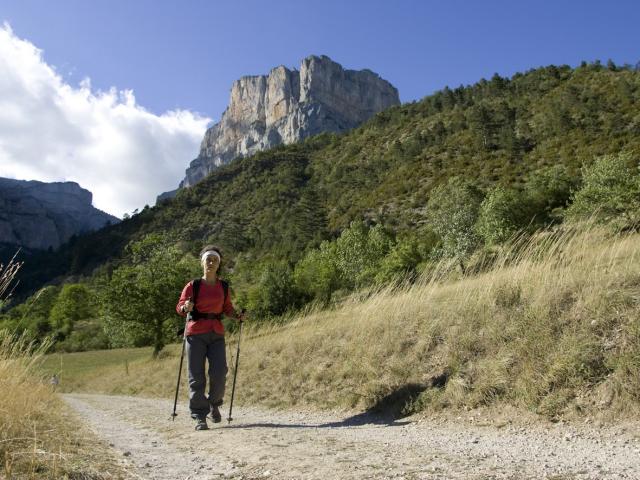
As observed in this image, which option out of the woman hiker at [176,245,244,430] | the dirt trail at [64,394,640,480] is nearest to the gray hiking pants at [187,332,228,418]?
the woman hiker at [176,245,244,430]

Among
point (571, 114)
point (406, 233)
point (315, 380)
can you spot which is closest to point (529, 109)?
point (571, 114)

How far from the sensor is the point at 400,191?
70938 mm

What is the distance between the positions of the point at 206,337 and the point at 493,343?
3666 mm

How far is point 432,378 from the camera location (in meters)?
5.57

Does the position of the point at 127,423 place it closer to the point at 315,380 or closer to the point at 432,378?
the point at 315,380

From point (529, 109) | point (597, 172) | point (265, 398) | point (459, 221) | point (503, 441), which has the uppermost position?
point (529, 109)

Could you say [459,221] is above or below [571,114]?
below

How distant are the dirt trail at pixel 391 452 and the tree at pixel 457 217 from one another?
2786cm

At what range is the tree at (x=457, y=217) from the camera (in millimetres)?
32719

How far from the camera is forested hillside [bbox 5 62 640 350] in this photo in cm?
3644

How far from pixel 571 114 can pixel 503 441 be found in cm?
7661

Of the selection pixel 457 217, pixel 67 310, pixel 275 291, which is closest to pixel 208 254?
pixel 457 217

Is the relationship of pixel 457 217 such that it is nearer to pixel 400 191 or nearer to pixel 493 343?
pixel 493 343

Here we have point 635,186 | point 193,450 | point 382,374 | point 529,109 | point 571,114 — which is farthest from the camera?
point 529,109
